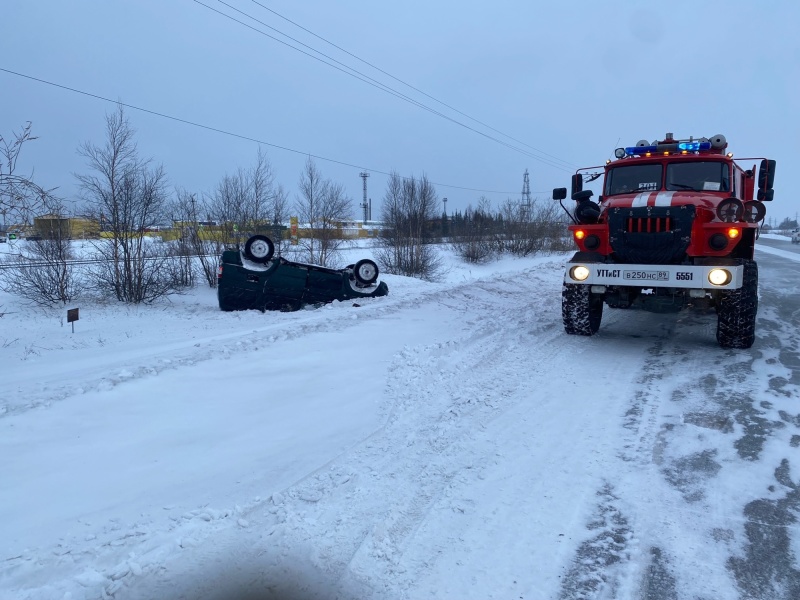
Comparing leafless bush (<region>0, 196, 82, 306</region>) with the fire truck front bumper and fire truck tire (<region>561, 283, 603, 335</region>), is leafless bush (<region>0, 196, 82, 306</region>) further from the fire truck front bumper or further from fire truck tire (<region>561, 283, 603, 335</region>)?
the fire truck front bumper

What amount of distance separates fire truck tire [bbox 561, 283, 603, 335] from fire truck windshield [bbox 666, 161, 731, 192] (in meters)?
1.99

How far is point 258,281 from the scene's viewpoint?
466 inches

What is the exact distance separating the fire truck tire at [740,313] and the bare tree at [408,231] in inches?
679

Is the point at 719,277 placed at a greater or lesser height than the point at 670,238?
lesser

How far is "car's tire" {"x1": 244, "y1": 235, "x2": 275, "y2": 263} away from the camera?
38.8ft

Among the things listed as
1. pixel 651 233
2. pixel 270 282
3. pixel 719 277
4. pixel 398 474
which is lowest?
Result: pixel 398 474

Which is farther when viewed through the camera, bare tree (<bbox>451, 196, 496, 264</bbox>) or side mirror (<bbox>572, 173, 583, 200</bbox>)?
bare tree (<bbox>451, 196, 496, 264</bbox>)

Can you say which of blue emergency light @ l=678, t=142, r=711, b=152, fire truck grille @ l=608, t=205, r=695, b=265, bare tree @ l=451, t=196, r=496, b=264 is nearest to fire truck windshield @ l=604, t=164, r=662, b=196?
→ blue emergency light @ l=678, t=142, r=711, b=152

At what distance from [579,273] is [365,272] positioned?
19.7 feet

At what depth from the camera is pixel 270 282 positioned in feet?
38.9

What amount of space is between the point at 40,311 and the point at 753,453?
1799 centimetres

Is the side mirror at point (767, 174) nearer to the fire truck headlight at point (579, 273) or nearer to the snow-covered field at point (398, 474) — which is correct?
the snow-covered field at point (398, 474)

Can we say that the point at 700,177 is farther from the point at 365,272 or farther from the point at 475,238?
the point at 475,238

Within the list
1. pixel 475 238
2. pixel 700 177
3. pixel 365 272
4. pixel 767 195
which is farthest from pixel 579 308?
pixel 475 238
